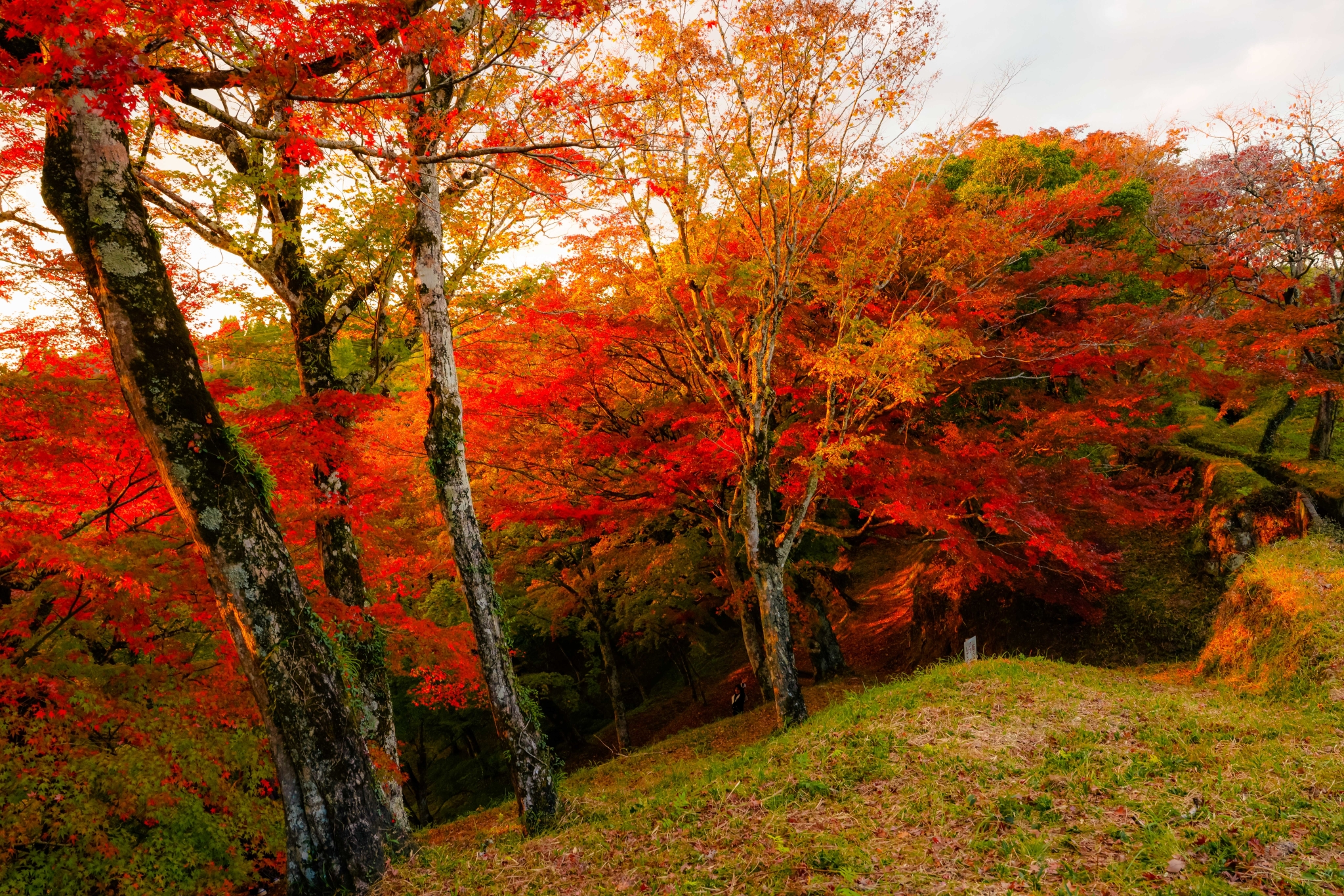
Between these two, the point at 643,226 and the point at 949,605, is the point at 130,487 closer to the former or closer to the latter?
the point at 643,226

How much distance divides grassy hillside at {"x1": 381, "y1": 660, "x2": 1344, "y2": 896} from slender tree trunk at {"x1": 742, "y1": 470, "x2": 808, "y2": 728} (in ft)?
5.22

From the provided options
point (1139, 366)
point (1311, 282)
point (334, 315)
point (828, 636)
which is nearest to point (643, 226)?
point (334, 315)

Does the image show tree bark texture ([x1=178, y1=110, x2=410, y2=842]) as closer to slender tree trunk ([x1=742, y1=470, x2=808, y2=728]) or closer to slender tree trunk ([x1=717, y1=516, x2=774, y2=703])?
slender tree trunk ([x1=742, y1=470, x2=808, y2=728])

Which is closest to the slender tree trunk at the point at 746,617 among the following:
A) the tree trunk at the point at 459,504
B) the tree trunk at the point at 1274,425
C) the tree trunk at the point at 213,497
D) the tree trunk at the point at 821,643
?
the tree trunk at the point at 821,643

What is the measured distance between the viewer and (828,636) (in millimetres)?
16172

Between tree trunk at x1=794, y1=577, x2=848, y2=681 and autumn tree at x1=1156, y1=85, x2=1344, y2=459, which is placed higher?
autumn tree at x1=1156, y1=85, x2=1344, y2=459

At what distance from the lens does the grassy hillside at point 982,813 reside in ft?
13.5

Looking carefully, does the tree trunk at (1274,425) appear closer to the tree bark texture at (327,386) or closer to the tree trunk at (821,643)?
the tree trunk at (821,643)

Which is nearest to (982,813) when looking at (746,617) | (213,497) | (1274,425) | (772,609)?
(772,609)

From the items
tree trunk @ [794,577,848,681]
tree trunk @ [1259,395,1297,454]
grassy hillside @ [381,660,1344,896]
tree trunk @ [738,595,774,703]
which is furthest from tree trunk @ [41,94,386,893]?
tree trunk @ [1259,395,1297,454]

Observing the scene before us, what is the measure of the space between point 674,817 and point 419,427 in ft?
32.6

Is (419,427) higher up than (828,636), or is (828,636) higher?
(419,427)

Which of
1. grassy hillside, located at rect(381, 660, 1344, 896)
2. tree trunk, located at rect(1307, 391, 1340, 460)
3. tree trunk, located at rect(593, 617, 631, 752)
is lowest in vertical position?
tree trunk, located at rect(593, 617, 631, 752)

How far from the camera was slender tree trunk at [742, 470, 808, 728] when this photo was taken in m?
9.69
